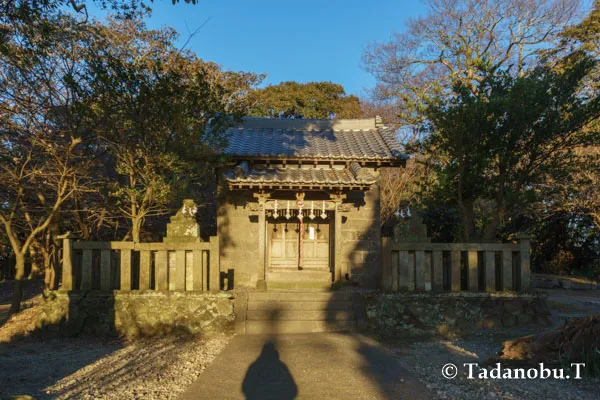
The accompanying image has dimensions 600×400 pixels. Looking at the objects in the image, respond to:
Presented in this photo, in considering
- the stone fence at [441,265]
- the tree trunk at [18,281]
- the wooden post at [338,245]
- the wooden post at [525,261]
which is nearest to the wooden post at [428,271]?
the stone fence at [441,265]

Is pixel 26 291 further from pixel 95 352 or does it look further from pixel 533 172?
pixel 533 172

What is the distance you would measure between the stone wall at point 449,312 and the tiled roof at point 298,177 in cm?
267

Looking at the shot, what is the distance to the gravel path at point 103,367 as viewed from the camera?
Result: 5172mm

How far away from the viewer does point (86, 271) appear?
28.2 feet

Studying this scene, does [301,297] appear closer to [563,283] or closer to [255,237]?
[255,237]

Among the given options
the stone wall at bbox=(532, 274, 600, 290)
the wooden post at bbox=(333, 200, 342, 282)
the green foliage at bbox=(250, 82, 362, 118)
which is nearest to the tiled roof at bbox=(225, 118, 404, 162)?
the wooden post at bbox=(333, 200, 342, 282)

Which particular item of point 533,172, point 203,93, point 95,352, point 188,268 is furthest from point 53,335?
point 533,172

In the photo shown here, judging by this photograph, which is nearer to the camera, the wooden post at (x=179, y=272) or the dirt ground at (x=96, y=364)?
the dirt ground at (x=96, y=364)

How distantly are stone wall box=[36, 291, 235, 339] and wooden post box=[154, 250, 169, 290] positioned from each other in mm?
172

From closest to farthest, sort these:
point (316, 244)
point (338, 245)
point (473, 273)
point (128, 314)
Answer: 1. point (128, 314)
2. point (473, 273)
3. point (338, 245)
4. point (316, 244)

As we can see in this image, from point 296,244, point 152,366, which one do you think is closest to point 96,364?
point 152,366

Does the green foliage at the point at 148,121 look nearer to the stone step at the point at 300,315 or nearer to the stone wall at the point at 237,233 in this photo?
the stone wall at the point at 237,233

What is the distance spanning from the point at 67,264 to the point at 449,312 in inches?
284

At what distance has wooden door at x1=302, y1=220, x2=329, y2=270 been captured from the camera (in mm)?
12117
